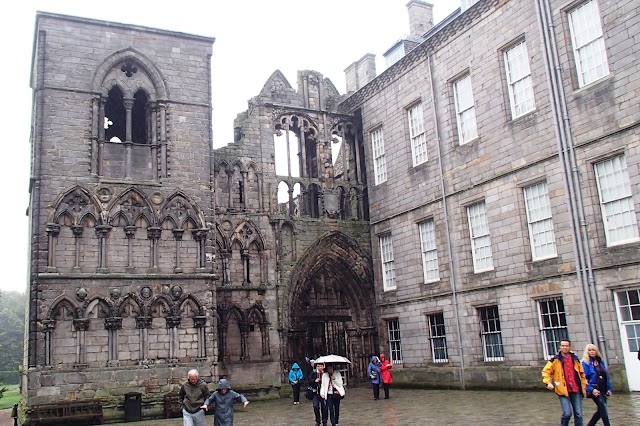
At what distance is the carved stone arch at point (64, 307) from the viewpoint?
1911cm

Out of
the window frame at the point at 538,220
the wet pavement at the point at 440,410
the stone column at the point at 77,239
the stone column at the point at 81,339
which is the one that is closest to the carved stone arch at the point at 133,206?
the stone column at the point at 77,239

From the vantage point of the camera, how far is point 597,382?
10.4 meters

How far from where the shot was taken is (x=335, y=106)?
1107 inches

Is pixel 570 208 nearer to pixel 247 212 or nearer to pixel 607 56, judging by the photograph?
pixel 607 56

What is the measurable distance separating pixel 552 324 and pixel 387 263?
820cm

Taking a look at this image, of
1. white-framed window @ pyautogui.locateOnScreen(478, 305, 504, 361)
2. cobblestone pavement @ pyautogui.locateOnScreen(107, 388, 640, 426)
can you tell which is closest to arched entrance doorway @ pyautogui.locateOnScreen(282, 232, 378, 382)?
cobblestone pavement @ pyautogui.locateOnScreen(107, 388, 640, 426)

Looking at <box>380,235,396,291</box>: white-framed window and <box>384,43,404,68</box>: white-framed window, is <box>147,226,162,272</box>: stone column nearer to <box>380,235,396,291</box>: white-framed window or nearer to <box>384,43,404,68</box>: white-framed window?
<box>380,235,396,291</box>: white-framed window

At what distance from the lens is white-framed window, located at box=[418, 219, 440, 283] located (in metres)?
23.5

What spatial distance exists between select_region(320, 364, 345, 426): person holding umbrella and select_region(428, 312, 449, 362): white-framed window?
10062mm

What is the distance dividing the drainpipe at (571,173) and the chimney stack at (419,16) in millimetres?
12037

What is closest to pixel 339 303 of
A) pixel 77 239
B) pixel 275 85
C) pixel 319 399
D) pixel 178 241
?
pixel 178 241

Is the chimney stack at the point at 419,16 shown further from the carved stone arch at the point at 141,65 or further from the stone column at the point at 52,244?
the stone column at the point at 52,244

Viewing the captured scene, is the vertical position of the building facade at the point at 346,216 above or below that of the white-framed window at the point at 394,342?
above

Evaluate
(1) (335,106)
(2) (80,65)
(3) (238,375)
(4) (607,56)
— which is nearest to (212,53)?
(2) (80,65)
